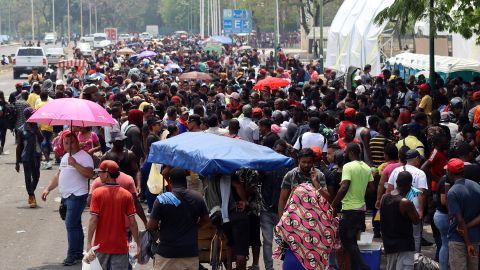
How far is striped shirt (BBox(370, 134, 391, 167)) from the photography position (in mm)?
14188

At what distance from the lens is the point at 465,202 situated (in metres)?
10.5

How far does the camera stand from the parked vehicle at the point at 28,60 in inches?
2409

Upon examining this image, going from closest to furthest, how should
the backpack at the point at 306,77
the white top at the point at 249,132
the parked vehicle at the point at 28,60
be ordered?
the white top at the point at 249,132, the backpack at the point at 306,77, the parked vehicle at the point at 28,60

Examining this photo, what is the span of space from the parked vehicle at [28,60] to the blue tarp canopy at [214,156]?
5044cm

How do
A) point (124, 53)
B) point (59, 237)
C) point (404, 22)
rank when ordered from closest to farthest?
point (59, 237), point (404, 22), point (124, 53)

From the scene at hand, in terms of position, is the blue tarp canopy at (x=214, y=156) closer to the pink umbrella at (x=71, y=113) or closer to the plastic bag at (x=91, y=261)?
the plastic bag at (x=91, y=261)

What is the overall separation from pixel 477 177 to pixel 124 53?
4444 cm

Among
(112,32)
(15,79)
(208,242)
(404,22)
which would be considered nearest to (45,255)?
(208,242)

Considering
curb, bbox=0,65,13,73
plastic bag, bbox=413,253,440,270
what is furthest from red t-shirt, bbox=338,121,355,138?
curb, bbox=0,65,13,73

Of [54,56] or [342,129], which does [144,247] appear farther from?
Answer: [54,56]

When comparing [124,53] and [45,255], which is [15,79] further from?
[45,255]

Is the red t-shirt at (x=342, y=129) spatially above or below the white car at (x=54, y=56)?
below

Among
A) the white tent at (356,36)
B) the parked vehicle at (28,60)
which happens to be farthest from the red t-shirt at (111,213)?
the parked vehicle at (28,60)

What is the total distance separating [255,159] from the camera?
1097cm
